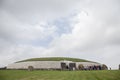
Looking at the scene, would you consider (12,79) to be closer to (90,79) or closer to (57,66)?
(90,79)

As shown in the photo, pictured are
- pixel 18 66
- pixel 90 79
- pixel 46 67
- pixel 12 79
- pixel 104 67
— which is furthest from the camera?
pixel 18 66

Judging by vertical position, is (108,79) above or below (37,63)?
below

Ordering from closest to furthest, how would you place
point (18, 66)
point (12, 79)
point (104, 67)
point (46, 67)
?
point (12, 79) → point (104, 67) → point (46, 67) → point (18, 66)

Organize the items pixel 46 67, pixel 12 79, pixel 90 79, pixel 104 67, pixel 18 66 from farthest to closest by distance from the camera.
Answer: pixel 18 66 < pixel 46 67 < pixel 104 67 < pixel 12 79 < pixel 90 79

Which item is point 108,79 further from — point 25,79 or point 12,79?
point 12,79

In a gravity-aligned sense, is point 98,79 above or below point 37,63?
below

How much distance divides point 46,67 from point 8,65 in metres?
18.2

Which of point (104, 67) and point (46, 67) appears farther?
point (46, 67)

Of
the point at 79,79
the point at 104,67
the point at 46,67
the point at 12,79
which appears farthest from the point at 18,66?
the point at 79,79

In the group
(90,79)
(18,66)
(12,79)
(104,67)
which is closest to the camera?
(90,79)

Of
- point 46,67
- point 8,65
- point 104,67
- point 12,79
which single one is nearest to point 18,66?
point 8,65

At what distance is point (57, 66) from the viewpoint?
74750mm

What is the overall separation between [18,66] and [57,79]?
1844 inches

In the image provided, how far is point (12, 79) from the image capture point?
1449 inches
